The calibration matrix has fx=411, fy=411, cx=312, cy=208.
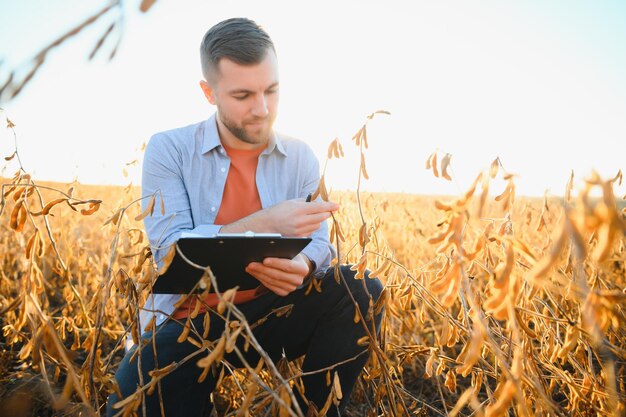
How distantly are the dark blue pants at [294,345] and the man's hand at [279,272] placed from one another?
0.64 feet

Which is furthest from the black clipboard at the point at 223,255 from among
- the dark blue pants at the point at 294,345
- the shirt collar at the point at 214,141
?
the shirt collar at the point at 214,141

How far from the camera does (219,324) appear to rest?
1555 millimetres

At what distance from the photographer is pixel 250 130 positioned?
1.96m

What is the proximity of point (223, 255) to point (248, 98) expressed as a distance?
99 cm

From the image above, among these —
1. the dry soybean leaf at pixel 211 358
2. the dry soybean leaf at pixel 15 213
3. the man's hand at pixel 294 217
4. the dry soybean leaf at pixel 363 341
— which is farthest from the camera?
the man's hand at pixel 294 217

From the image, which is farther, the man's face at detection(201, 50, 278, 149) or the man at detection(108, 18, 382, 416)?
the man's face at detection(201, 50, 278, 149)

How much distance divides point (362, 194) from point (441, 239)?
239cm

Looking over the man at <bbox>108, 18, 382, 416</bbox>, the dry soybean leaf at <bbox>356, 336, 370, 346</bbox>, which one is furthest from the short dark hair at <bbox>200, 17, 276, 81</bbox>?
the dry soybean leaf at <bbox>356, 336, 370, 346</bbox>

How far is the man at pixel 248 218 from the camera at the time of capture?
1418mm

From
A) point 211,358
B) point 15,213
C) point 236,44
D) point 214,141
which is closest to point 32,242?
point 15,213

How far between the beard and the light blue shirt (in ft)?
0.22

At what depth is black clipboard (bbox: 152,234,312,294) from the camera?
114 centimetres

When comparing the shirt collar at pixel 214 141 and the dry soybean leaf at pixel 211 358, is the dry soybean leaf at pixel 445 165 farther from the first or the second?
the shirt collar at pixel 214 141

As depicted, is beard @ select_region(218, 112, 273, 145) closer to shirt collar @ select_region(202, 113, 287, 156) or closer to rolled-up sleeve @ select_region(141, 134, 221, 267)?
shirt collar @ select_region(202, 113, 287, 156)
